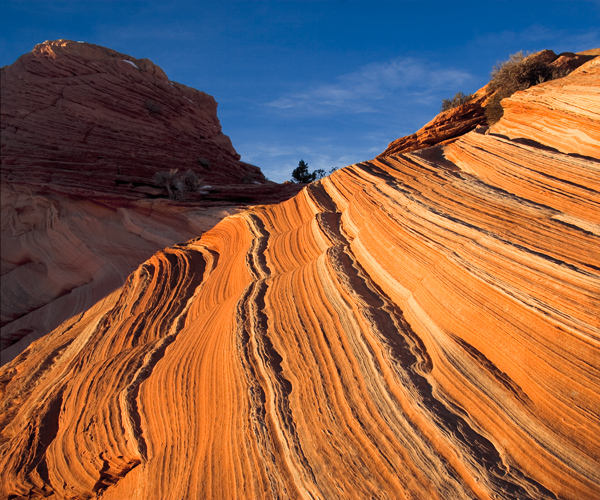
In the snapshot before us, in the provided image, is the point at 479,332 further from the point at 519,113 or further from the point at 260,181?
the point at 260,181

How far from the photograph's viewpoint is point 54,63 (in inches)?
859

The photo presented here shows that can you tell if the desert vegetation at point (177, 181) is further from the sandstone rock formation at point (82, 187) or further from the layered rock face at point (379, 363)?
the layered rock face at point (379, 363)

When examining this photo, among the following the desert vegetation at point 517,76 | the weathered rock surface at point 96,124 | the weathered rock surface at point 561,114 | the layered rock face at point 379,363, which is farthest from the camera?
the weathered rock surface at point 96,124

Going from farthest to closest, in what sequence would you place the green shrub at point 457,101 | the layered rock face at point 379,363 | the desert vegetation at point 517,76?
the green shrub at point 457,101, the desert vegetation at point 517,76, the layered rock face at point 379,363

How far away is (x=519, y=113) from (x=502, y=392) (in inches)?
285

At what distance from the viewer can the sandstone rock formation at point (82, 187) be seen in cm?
1689

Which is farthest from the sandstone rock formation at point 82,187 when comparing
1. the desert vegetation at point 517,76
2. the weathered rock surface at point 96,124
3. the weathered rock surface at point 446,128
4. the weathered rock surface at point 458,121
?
the desert vegetation at point 517,76

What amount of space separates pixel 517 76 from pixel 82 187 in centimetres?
1821

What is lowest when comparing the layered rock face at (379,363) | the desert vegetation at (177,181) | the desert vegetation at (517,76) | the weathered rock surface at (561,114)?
the layered rock face at (379,363)

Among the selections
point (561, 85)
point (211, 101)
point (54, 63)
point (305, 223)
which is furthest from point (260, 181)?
point (561, 85)

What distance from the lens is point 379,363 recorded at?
4.82 m

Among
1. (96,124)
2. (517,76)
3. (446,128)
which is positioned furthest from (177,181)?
(517,76)

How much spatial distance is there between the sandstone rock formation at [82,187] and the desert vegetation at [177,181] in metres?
0.39

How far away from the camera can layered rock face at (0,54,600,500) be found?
3.72 m
